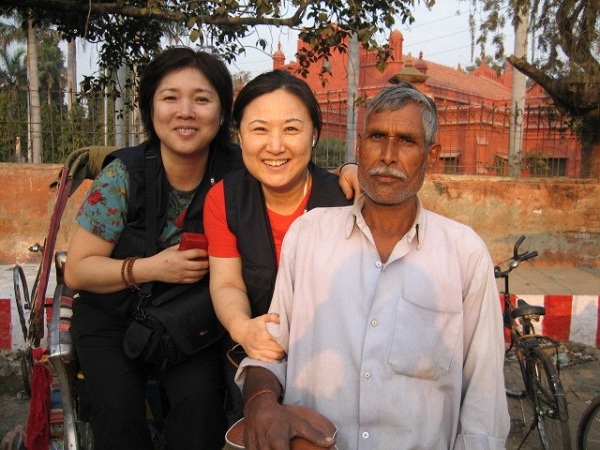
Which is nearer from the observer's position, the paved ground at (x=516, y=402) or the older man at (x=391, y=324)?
the older man at (x=391, y=324)

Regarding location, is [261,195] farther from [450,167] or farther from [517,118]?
[517,118]

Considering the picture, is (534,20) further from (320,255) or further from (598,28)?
(320,255)

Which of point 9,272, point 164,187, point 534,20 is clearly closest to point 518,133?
point 534,20

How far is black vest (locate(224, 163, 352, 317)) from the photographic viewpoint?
2156 millimetres

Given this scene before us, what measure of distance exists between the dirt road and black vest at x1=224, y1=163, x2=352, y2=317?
2.68 m

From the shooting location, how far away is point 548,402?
3.62m

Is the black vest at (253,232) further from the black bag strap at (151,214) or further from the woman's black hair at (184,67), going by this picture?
the woman's black hair at (184,67)

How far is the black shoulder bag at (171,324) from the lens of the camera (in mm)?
2283

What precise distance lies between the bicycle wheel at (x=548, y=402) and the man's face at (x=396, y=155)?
2392 mm

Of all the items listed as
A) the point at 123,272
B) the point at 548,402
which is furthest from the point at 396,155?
the point at 548,402

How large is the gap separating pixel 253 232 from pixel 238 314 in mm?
320

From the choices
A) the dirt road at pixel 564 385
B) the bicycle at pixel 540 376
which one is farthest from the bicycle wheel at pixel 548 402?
the dirt road at pixel 564 385

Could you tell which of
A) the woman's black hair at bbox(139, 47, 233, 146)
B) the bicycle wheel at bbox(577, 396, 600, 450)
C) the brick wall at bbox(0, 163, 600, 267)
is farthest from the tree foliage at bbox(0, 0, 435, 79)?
the brick wall at bbox(0, 163, 600, 267)

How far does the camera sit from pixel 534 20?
834cm
